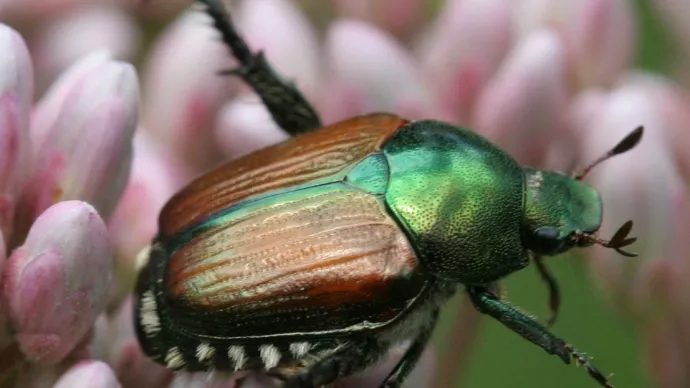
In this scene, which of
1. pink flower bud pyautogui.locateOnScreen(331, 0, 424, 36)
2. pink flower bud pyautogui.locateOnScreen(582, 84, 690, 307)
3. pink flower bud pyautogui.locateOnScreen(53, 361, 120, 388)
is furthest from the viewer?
pink flower bud pyautogui.locateOnScreen(331, 0, 424, 36)

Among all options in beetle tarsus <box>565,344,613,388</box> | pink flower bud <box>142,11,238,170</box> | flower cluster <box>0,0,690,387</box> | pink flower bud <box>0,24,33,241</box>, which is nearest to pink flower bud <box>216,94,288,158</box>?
flower cluster <box>0,0,690,387</box>

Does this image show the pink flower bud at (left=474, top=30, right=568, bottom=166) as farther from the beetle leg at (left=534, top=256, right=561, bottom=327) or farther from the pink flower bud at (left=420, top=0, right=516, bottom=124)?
the beetle leg at (left=534, top=256, right=561, bottom=327)

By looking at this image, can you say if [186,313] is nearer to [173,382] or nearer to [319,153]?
[173,382]

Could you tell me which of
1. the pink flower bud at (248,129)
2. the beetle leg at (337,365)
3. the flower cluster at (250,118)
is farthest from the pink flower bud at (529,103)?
the beetle leg at (337,365)

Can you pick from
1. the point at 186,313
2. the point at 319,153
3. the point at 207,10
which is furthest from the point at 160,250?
the point at 207,10

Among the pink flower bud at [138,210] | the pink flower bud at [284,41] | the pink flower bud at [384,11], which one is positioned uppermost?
the pink flower bud at [384,11]

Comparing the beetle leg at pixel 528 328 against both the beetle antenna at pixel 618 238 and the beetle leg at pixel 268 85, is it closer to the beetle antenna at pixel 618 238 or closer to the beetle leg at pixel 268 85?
the beetle antenna at pixel 618 238
